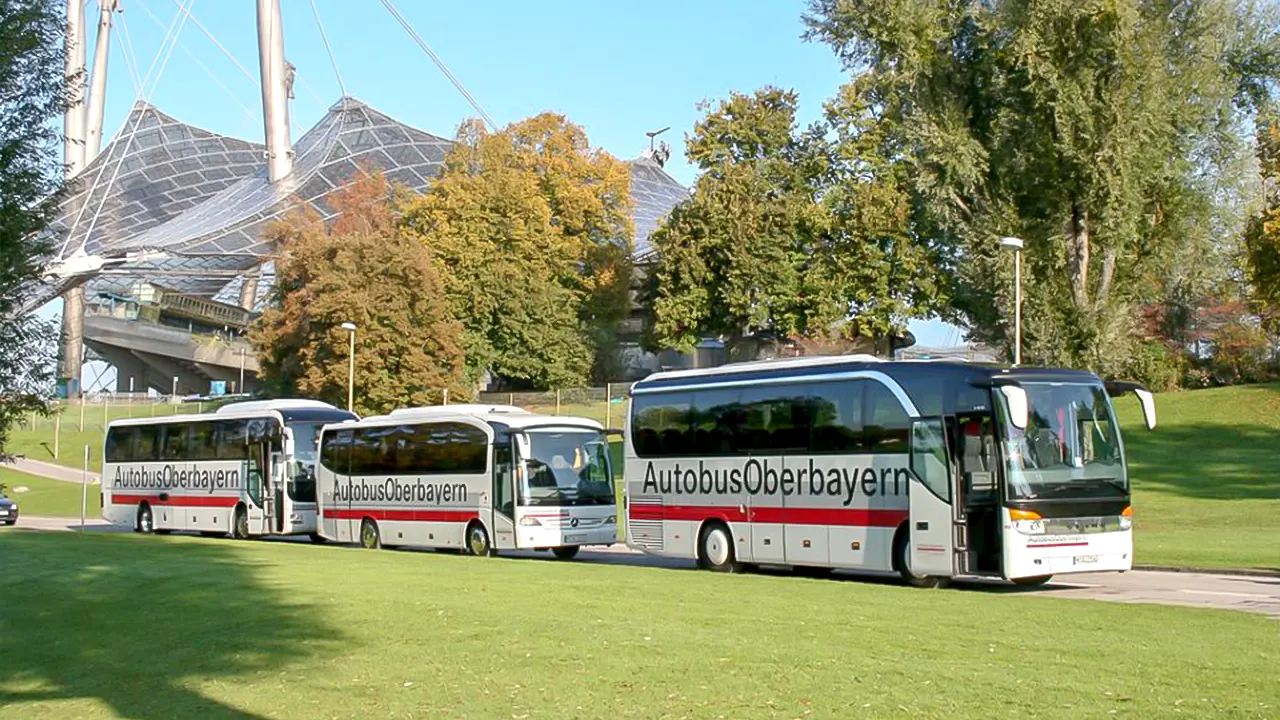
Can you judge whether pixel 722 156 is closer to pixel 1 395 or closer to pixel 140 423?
pixel 140 423

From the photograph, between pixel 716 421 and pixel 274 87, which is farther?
pixel 274 87

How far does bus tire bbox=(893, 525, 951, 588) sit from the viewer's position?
22.2 metres

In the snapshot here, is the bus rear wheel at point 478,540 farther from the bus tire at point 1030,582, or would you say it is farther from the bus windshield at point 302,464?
the bus tire at point 1030,582

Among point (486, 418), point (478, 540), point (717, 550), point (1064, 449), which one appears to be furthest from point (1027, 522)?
point (486, 418)

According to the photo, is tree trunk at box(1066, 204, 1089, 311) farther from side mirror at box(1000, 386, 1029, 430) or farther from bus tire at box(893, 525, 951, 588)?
side mirror at box(1000, 386, 1029, 430)

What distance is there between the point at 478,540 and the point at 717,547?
695cm

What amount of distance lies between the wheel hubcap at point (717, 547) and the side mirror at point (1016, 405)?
23.4 ft

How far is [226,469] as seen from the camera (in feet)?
131

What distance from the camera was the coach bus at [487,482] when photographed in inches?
1199

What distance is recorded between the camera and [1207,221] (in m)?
51.2

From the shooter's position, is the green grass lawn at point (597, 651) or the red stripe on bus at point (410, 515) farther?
the red stripe on bus at point (410, 515)

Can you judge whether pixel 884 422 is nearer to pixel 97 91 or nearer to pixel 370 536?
pixel 370 536

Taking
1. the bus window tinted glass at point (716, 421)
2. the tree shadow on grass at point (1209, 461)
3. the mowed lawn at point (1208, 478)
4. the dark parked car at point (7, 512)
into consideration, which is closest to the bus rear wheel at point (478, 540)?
the bus window tinted glass at point (716, 421)

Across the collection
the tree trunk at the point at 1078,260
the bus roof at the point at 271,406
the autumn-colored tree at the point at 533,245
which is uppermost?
the autumn-colored tree at the point at 533,245
